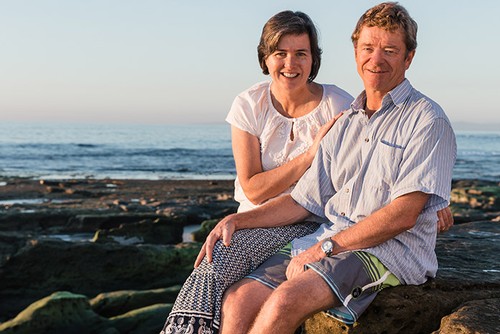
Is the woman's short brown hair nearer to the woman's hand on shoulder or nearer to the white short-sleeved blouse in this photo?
the white short-sleeved blouse

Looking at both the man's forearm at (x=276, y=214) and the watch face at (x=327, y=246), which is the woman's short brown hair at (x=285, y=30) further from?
the watch face at (x=327, y=246)

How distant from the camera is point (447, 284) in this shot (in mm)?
3736

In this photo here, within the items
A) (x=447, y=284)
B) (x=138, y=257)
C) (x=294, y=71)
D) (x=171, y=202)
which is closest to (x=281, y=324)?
(x=447, y=284)

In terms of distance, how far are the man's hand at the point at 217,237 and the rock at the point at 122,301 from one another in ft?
12.1

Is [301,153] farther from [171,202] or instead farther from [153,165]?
[153,165]

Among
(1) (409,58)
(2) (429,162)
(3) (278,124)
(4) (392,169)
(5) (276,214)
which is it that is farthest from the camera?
(3) (278,124)

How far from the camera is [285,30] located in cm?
427

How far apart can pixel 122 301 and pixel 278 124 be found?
11.6ft

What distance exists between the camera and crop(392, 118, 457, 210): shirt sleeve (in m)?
3.21

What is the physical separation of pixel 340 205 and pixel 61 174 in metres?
26.3

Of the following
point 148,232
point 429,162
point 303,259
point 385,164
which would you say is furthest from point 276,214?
point 148,232

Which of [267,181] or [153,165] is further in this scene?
[153,165]

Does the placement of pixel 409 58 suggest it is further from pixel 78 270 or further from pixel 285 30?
pixel 78 270

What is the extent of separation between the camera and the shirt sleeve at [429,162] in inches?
127
